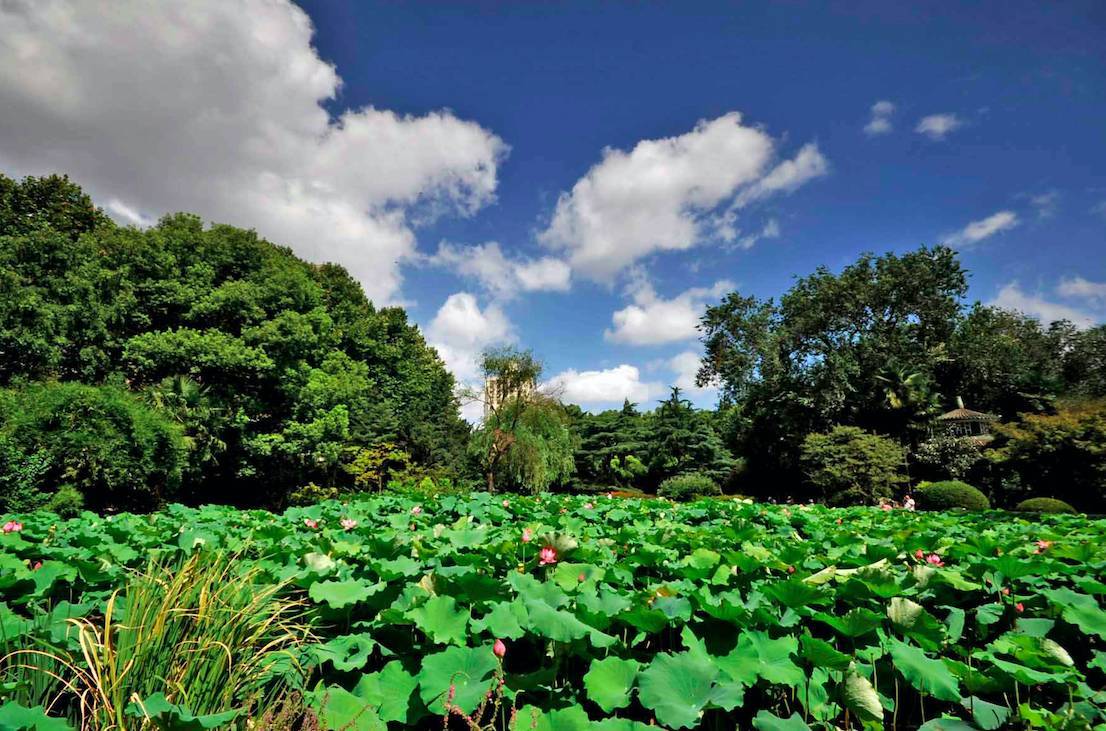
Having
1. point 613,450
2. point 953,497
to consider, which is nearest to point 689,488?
→ point 613,450

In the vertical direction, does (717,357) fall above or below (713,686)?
above

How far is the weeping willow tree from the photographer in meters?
20.8

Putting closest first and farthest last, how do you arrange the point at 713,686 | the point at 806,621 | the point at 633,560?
the point at 713,686 → the point at 806,621 → the point at 633,560

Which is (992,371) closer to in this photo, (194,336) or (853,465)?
(853,465)

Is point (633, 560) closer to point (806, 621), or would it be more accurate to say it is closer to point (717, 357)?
point (806, 621)

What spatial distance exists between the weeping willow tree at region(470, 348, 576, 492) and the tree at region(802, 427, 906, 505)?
1005 centimetres

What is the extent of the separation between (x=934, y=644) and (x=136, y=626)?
9.10ft

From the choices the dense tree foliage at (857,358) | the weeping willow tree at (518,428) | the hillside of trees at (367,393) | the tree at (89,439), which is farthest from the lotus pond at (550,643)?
the dense tree foliage at (857,358)

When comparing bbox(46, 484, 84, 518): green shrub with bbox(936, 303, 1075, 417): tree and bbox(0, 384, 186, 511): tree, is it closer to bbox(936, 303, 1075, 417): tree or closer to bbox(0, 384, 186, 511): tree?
bbox(0, 384, 186, 511): tree

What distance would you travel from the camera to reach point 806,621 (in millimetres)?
2070

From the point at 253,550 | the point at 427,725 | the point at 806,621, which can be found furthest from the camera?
the point at 253,550

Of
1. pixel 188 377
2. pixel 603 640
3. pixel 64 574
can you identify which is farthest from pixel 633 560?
pixel 188 377

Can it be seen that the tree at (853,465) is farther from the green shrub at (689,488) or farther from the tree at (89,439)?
the tree at (89,439)

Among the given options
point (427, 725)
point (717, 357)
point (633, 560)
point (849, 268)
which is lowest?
point (427, 725)
